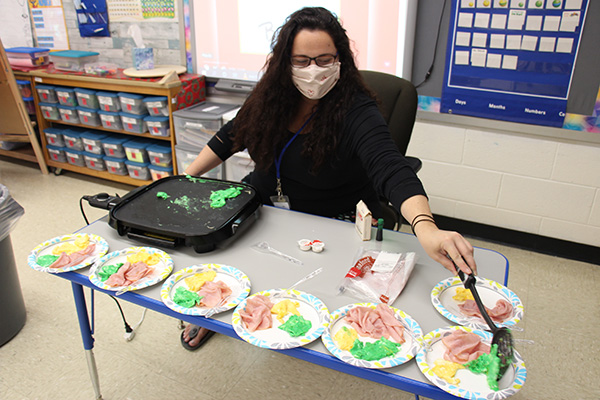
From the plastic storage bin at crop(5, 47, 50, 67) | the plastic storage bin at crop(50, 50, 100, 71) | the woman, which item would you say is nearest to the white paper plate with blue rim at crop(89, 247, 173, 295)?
the woman

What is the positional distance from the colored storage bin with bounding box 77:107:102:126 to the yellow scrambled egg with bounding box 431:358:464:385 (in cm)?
301

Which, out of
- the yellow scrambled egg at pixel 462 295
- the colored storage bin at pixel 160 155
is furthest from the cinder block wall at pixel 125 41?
the yellow scrambled egg at pixel 462 295

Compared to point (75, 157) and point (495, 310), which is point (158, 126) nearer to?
point (75, 157)

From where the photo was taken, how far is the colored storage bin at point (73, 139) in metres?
3.27

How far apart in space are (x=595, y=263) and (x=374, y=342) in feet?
6.72

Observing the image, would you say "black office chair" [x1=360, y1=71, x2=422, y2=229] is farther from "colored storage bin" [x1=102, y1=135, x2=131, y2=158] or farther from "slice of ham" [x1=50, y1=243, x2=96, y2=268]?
"colored storage bin" [x1=102, y1=135, x2=131, y2=158]

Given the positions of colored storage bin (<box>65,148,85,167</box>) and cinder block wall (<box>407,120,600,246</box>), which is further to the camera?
colored storage bin (<box>65,148,85,167</box>)

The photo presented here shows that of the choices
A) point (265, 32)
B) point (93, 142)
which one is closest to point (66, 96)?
point (93, 142)

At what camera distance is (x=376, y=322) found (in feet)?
2.91

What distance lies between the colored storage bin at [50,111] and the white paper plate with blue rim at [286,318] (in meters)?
3.02

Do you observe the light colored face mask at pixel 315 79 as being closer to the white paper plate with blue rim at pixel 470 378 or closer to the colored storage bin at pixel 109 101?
the white paper plate with blue rim at pixel 470 378

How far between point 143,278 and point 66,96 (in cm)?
265

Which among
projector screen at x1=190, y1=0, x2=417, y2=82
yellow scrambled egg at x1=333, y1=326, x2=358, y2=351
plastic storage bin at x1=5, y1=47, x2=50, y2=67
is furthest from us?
plastic storage bin at x1=5, y1=47, x2=50, y2=67

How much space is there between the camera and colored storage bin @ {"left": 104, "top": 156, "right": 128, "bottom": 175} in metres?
3.15
